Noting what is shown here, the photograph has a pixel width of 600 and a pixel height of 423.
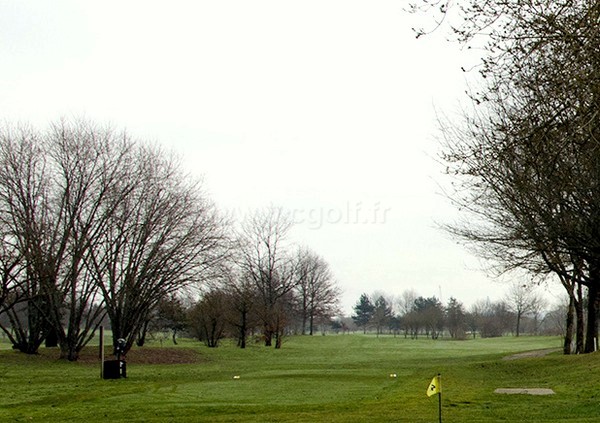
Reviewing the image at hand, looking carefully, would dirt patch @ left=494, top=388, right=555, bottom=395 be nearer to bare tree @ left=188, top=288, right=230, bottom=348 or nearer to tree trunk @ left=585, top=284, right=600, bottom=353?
tree trunk @ left=585, top=284, right=600, bottom=353

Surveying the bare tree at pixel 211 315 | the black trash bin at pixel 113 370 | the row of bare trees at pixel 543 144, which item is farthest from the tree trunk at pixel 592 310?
the bare tree at pixel 211 315

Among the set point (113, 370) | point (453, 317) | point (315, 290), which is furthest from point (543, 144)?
point (453, 317)

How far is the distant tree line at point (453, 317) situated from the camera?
363 feet

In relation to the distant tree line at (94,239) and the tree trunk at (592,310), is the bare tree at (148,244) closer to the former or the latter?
the distant tree line at (94,239)

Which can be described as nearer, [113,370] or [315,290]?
[113,370]

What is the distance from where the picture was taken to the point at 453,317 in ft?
382

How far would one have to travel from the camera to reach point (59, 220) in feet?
121

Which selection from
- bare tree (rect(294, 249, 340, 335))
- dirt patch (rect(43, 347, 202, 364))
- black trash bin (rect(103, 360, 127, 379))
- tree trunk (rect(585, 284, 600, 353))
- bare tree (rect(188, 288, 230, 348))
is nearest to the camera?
black trash bin (rect(103, 360, 127, 379))

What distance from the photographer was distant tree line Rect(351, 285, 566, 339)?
110500 mm

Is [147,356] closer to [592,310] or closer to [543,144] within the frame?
[592,310]

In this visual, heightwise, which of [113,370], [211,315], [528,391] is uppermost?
[211,315]

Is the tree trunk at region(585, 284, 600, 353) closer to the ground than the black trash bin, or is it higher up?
higher up

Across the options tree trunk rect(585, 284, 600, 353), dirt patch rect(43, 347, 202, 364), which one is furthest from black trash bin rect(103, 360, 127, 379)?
tree trunk rect(585, 284, 600, 353)

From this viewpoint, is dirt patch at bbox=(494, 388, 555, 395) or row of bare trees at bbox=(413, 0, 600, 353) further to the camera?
dirt patch at bbox=(494, 388, 555, 395)
